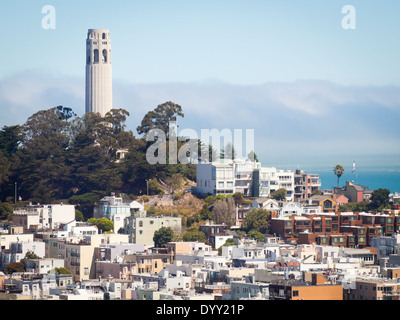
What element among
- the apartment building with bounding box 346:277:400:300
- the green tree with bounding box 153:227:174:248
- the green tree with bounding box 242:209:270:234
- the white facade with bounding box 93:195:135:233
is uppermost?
the white facade with bounding box 93:195:135:233

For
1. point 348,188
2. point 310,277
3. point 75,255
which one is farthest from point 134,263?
point 348,188

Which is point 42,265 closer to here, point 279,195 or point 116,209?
point 116,209

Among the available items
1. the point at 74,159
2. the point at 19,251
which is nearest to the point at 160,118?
the point at 74,159

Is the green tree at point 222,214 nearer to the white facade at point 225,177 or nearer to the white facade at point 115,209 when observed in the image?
the white facade at point 115,209

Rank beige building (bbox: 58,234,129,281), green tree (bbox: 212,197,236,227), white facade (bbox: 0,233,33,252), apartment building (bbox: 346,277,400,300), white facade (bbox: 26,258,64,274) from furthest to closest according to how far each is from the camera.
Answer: green tree (bbox: 212,197,236,227)
white facade (bbox: 0,233,33,252)
beige building (bbox: 58,234,129,281)
white facade (bbox: 26,258,64,274)
apartment building (bbox: 346,277,400,300)

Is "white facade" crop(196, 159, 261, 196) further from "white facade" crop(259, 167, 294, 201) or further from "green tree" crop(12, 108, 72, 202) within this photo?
"green tree" crop(12, 108, 72, 202)

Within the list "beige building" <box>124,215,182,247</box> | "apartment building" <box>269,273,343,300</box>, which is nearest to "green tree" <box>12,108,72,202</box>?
"beige building" <box>124,215,182,247</box>
